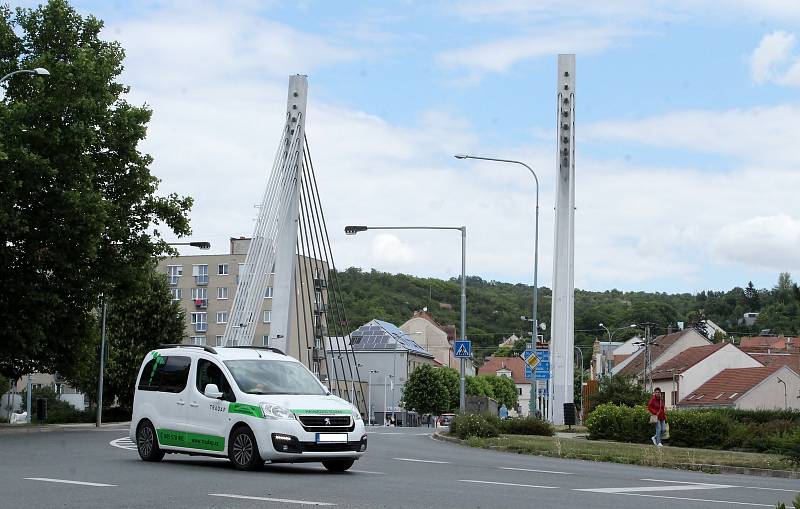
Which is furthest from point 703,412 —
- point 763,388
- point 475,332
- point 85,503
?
point 475,332

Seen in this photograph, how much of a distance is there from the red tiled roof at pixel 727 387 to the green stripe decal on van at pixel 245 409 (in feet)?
225

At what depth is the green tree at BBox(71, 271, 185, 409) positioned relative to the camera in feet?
210

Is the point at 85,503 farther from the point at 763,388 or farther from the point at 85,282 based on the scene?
the point at 763,388

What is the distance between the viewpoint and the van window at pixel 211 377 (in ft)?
59.3

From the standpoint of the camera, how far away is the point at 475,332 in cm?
13225

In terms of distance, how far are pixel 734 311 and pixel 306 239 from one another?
5216 inches

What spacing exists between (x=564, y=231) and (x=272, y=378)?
82.9 feet

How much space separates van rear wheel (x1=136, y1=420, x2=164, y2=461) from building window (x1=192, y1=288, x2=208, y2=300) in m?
108

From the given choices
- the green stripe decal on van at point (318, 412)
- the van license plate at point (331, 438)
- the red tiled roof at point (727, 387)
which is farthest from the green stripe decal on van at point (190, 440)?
the red tiled roof at point (727, 387)

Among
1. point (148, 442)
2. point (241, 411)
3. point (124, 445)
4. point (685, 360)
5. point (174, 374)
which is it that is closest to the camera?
point (241, 411)

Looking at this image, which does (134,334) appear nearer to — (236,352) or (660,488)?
(236,352)

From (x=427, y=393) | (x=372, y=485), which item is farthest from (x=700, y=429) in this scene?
(x=427, y=393)

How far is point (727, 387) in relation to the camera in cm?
8506

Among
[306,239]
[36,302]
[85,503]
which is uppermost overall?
[306,239]
